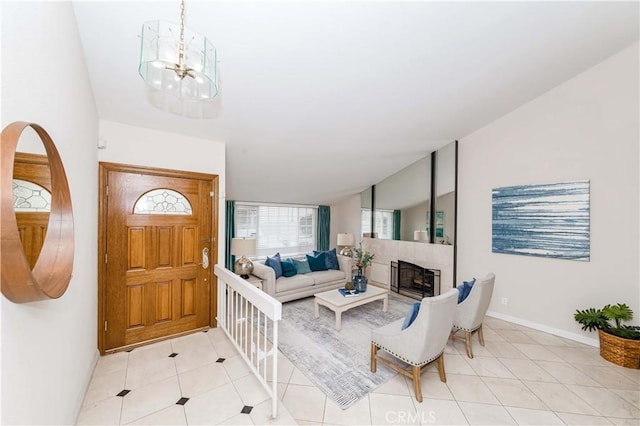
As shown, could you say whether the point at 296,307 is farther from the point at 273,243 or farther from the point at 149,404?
the point at 149,404

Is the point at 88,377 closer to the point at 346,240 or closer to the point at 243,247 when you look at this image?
the point at 243,247

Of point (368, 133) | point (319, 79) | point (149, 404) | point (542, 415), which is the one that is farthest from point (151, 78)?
point (542, 415)

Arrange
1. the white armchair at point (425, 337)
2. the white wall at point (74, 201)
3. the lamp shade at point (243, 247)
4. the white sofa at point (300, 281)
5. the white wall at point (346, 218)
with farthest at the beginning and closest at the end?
the white wall at point (346, 218) < the white sofa at point (300, 281) < the lamp shade at point (243, 247) < the white armchair at point (425, 337) < the white wall at point (74, 201)

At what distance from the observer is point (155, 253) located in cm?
285

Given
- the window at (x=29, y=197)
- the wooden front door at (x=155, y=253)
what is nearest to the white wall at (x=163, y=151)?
the wooden front door at (x=155, y=253)

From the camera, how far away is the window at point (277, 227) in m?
5.56

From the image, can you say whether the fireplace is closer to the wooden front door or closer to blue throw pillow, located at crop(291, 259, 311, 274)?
blue throw pillow, located at crop(291, 259, 311, 274)

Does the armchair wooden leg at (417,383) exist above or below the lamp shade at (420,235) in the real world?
below

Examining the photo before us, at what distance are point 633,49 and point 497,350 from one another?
3685mm

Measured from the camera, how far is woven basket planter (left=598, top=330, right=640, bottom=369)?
2555 mm

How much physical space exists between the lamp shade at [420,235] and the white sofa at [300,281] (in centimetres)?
139

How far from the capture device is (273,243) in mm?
5922

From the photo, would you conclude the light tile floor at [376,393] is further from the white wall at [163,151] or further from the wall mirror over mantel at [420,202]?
the wall mirror over mantel at [420,202]

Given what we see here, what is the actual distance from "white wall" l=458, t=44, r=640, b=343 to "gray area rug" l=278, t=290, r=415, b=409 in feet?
5.81
